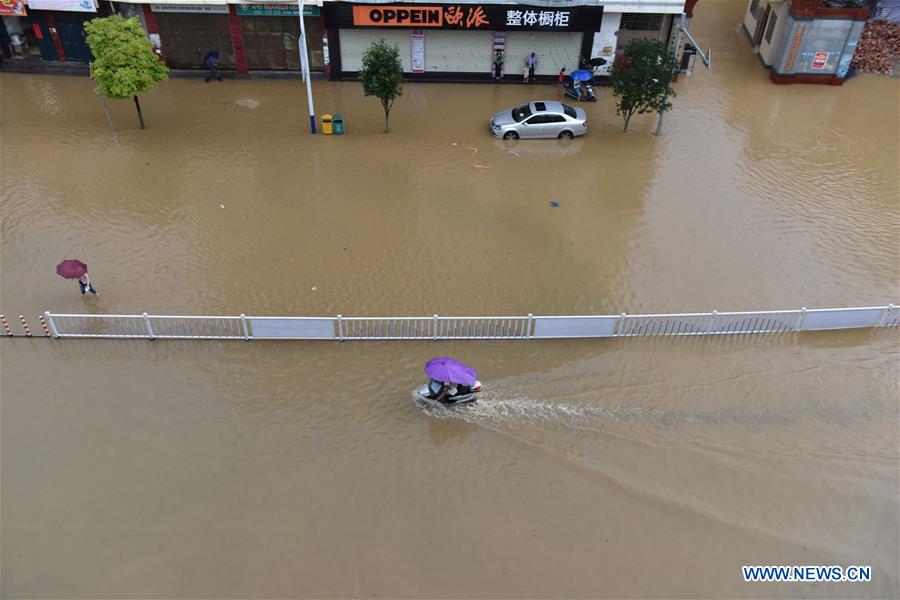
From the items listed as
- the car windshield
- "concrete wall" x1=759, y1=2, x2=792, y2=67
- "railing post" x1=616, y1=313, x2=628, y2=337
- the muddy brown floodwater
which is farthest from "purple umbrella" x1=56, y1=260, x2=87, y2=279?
"concrete wall" x1=759, y1=2, x2=792, y2=67

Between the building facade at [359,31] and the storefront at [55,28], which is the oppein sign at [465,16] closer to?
the building facade at [359,31]

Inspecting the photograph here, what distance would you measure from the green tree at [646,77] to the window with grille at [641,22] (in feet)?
15.8

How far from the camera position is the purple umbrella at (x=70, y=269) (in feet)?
47.1

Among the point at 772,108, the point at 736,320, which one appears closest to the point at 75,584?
the point at 736,320

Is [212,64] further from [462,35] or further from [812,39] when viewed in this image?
[812,39]

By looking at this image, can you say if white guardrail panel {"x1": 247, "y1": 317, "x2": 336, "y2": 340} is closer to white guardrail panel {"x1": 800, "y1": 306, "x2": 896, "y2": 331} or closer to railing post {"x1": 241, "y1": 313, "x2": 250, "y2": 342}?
railing post {"x1": 241, "y1": 313, "x2": 250, "y2": 342}

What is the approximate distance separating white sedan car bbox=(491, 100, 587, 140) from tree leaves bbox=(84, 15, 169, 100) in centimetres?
1213

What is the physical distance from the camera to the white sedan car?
22.6 meters

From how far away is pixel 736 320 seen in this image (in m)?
15.1

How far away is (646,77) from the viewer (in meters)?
21.7

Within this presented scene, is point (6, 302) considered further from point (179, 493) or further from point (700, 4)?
point (700, 4)

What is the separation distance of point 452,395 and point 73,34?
79.2 feet

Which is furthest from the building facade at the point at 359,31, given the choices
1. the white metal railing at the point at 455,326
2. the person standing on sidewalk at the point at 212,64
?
the white metal railing at the point at 455,326

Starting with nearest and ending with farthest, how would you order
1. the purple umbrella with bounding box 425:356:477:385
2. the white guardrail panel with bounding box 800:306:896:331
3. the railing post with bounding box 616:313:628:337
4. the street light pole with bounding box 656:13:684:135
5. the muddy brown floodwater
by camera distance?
the muddy brown floodwater, the purple umbrella with bounding box 425:356:477:385, the railing post with bounding box 616:313:628:337, the white guardrail panel with bounding box 800:306:896:331, the street light pole with bounding box 656:13:684:135
